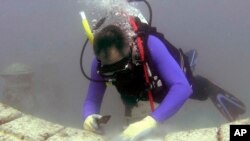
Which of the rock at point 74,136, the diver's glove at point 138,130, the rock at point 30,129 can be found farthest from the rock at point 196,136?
the rock at point 30,129

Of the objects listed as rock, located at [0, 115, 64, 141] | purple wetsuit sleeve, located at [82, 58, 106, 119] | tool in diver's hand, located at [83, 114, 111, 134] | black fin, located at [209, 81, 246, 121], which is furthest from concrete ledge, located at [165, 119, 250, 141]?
black fin, located at [209, 81, 246, 121]

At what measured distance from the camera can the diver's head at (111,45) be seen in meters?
3.21

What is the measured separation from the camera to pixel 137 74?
11.6ft

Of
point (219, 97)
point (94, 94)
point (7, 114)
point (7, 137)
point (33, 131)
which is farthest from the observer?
point (219, 97)

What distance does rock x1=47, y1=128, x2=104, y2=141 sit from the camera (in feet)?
9.69

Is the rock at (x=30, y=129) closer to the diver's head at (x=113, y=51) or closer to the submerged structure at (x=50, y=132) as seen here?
the submerged structure at (x=50, y=132)

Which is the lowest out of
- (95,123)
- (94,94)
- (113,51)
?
(95,123)

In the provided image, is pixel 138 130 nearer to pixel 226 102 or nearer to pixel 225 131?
pixel 225 131

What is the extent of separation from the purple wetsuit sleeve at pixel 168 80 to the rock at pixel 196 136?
0.39 metres

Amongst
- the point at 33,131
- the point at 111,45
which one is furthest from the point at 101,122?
the point at 111,45

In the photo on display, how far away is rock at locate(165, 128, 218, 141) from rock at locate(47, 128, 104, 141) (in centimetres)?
68

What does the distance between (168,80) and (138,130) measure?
73cm

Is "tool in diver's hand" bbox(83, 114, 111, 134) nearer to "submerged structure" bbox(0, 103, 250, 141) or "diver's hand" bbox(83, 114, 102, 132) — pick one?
"diver's hand" bbox(83, 114, 102, 132)

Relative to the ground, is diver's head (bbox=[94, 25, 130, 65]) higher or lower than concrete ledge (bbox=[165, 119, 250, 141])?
higher
